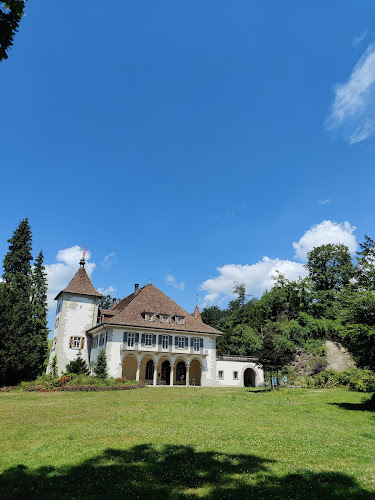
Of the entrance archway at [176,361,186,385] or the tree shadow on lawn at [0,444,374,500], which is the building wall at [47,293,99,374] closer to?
the entrance archway at [176,361,186,385]

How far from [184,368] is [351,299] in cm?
3062

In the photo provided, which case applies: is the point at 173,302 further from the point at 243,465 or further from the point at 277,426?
the point at 243,465

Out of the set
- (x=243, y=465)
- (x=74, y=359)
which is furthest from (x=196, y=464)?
(x=74, y=359)

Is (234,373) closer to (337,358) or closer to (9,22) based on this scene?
(337,358)

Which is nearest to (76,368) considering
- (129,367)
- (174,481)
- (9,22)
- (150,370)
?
(129,367)

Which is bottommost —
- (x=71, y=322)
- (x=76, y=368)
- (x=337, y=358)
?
(x=76, y=368)

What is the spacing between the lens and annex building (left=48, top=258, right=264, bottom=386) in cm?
3788

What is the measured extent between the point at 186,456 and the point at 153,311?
33024 millimetres

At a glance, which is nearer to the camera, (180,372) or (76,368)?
(76,368)

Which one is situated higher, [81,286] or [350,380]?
[81,286]

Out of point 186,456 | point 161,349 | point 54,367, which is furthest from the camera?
point 54,367

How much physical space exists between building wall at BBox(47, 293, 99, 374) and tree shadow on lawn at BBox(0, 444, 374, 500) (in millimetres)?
35341

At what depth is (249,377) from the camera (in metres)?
47.6

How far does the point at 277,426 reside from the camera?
12.5 meters
